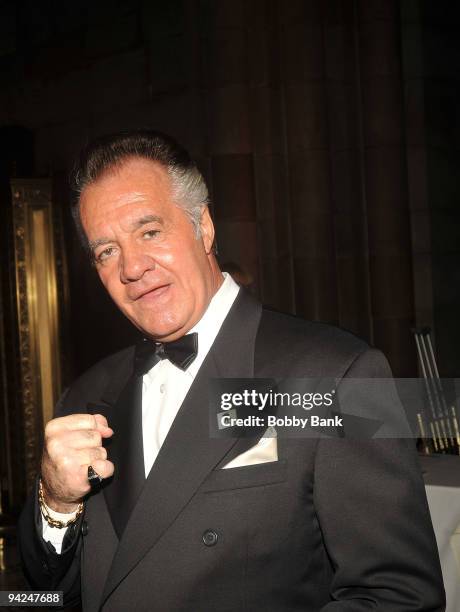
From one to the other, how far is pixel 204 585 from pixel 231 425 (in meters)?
0.35

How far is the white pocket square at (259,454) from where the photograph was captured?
1.65 m

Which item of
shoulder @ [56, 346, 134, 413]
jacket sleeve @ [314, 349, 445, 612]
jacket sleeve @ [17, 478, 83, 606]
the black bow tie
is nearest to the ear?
the black bow tie

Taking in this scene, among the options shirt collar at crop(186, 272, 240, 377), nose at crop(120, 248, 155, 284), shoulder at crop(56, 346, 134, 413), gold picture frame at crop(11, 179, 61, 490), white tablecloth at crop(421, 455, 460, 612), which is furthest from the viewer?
gold picture frame at crop(11, 179, 61, 490)

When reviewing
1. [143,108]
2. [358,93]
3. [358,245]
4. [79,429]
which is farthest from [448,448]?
[143,108]

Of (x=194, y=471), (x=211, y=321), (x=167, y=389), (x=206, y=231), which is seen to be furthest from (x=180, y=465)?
Answer: (x=206, y=231)

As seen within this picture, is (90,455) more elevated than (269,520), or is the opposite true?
(90,455)

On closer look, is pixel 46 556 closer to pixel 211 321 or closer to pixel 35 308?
pixel 211 321

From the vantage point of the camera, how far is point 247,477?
163 cm

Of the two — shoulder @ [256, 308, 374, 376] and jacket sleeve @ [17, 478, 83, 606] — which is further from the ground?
shoulder @ [256, 308, 374, 376]

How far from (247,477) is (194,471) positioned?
12 centimetres

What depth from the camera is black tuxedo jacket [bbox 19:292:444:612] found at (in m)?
1.52

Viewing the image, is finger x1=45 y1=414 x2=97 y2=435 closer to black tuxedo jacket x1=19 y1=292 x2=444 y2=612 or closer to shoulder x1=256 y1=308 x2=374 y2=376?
black tuxedo jacket x1=19 y1=292 x2=444 y2=612

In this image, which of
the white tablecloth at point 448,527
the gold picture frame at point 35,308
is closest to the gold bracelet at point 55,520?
the white tablecloth at point 448,527

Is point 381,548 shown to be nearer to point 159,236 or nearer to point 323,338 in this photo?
point 323,338
